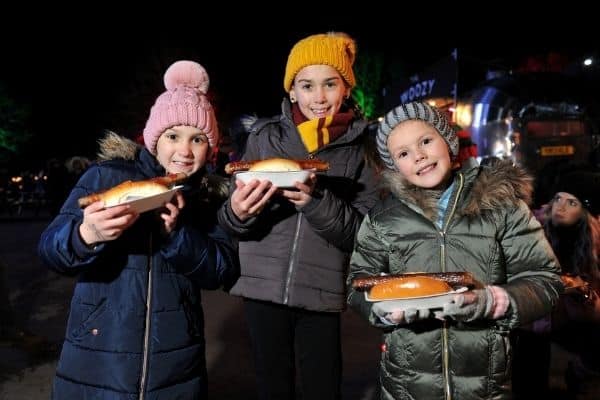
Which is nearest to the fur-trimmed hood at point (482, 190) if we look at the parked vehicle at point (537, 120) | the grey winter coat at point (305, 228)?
the grey winter coat at point (305, 228)

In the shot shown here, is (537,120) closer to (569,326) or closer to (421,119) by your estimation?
(569,326)

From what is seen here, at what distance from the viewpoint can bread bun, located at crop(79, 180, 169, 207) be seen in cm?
195

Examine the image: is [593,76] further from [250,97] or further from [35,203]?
[35,203]

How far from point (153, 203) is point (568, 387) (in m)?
4.41

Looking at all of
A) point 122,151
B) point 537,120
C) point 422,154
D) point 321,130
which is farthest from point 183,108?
point 537,120

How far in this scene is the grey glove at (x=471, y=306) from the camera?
73.2 inches

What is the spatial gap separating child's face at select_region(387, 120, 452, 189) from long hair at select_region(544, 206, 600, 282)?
7.87 feet

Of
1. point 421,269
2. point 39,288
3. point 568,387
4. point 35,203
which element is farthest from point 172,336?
point 35,203

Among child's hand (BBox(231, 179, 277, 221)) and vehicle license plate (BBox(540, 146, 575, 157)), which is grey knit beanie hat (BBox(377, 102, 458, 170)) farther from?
vehicle license plate (BBox(540, 146, 575, 157))

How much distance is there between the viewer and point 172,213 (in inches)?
88.7

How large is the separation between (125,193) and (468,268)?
1.56m

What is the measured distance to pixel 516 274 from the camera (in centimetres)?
219

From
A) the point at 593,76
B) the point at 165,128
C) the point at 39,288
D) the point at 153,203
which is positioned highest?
the point at 593,76

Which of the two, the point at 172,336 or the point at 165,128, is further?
the point at 165,128
